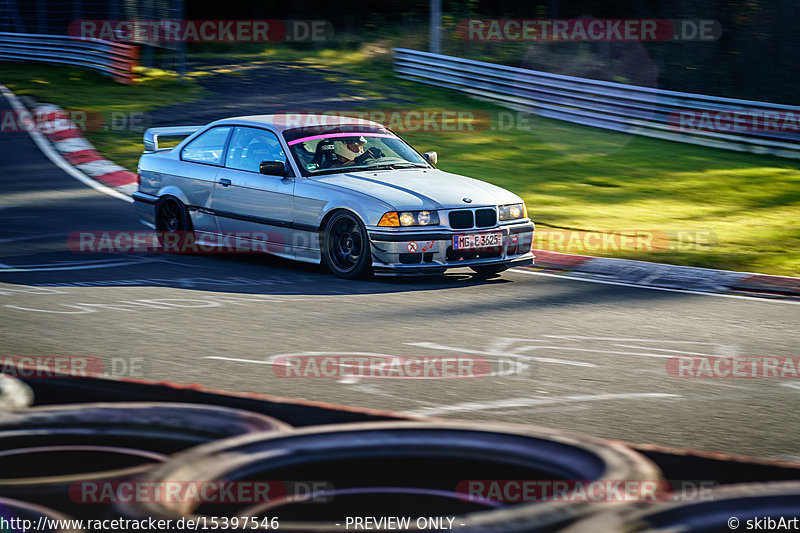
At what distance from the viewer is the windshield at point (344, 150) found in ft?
33.3

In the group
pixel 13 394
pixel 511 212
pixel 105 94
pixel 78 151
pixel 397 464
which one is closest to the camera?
pixel 397 464

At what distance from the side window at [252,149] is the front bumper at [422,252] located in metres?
1.56

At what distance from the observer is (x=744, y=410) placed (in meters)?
5.69

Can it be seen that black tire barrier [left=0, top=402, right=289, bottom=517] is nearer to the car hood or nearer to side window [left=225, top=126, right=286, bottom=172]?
the car hood

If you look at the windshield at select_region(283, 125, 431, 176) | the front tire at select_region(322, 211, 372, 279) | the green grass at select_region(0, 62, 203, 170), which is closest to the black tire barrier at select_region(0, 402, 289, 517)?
the front tire at select_region(322, 211, 372, 279)

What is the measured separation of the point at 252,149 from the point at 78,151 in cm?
866

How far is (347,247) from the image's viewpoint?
31.8 feet

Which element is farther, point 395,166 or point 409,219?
point 395,166

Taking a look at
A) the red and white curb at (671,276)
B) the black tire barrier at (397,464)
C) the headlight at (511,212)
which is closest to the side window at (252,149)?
the headlight at (511,212)

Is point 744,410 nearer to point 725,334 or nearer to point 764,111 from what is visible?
point 725,334

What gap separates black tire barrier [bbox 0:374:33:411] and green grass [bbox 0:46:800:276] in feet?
24.4

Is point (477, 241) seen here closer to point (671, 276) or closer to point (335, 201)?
point (335, 201)

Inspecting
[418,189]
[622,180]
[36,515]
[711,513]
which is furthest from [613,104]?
[36,515]

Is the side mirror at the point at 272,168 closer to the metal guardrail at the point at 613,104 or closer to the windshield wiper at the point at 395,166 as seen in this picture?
the windshield wiper at the point at 395,166
